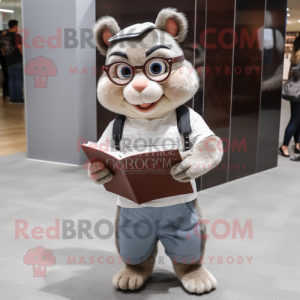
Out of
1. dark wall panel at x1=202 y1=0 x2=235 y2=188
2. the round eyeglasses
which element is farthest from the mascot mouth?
dark wall panel at x1=202 y1=0 x2=235 y2=188

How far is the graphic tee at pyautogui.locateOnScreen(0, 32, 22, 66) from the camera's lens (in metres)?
9.99

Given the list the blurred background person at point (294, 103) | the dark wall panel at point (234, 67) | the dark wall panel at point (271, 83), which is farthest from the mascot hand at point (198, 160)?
the blurred background person at point (294, 103)

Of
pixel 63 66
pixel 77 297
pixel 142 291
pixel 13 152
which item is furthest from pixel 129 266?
pixel 13 152

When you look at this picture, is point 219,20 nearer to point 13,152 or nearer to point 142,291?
point 142,291

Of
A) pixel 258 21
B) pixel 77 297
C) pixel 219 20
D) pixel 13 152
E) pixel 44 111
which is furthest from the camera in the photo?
pixel 13 152

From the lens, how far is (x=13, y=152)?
5246 mm

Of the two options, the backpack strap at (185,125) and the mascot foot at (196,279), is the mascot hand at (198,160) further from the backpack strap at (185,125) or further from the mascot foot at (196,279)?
the mascot foot at (196,279)

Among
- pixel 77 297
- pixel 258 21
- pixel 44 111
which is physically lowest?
pixel 77 297

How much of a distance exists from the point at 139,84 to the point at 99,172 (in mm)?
412

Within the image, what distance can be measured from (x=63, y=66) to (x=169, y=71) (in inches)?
117

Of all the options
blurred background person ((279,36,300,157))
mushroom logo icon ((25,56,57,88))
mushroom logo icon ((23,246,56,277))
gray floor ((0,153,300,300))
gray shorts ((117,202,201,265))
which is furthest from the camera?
blurred background person ((279,36,300,157))

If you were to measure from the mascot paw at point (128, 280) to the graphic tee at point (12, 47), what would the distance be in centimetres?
887

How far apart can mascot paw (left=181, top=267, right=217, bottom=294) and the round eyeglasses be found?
37.0 inches

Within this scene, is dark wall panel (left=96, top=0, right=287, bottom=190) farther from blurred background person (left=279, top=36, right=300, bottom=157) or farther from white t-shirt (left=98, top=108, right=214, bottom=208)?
white t-shirt (left=98, top=108, right=214, bottom=208)
